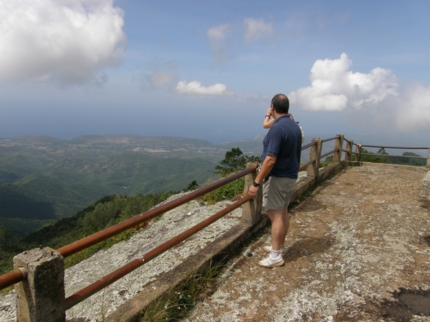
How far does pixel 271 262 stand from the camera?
4.25m

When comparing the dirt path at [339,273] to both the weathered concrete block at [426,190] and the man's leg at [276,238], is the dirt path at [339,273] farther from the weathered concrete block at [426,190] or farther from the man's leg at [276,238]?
the weathered concrete block at [426,190]

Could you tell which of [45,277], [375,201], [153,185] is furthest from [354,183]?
[153,185]

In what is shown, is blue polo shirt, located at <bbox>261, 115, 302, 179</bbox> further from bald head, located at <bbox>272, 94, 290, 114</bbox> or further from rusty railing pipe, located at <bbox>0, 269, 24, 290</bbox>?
rusty railing pipe, located at <bbox>0, 269, 24, 290</bbox>

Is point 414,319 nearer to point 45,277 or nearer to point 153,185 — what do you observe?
point 45,277

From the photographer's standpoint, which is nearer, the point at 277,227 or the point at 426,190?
the point at 277,227

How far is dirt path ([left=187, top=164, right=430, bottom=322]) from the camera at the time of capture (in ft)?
10.9

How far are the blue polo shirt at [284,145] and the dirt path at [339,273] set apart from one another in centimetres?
142

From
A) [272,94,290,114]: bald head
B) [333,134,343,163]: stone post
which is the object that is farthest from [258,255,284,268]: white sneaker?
[333,134,343,163]: stone post

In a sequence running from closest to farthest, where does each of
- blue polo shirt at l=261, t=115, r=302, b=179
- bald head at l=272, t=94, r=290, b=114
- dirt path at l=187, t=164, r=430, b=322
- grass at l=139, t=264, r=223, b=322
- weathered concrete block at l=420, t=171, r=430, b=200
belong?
grass at l=139, t=264, r=223, b=322 → dirt path at l=187, t=164, r=430, b=322 → blue polo shirt at l=261, t=115, r=302, b=179 → bald head at l=272, t=94, r=290, b=114 → weathered concrete block at l=420, t=171, r=430, b=200

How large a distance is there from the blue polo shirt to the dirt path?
56.0 inches

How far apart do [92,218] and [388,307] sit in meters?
52.3

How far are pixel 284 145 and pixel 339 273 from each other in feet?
6.34

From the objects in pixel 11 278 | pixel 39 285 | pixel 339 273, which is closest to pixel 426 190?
pixel 339 273

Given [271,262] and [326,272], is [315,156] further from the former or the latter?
[271,262]
